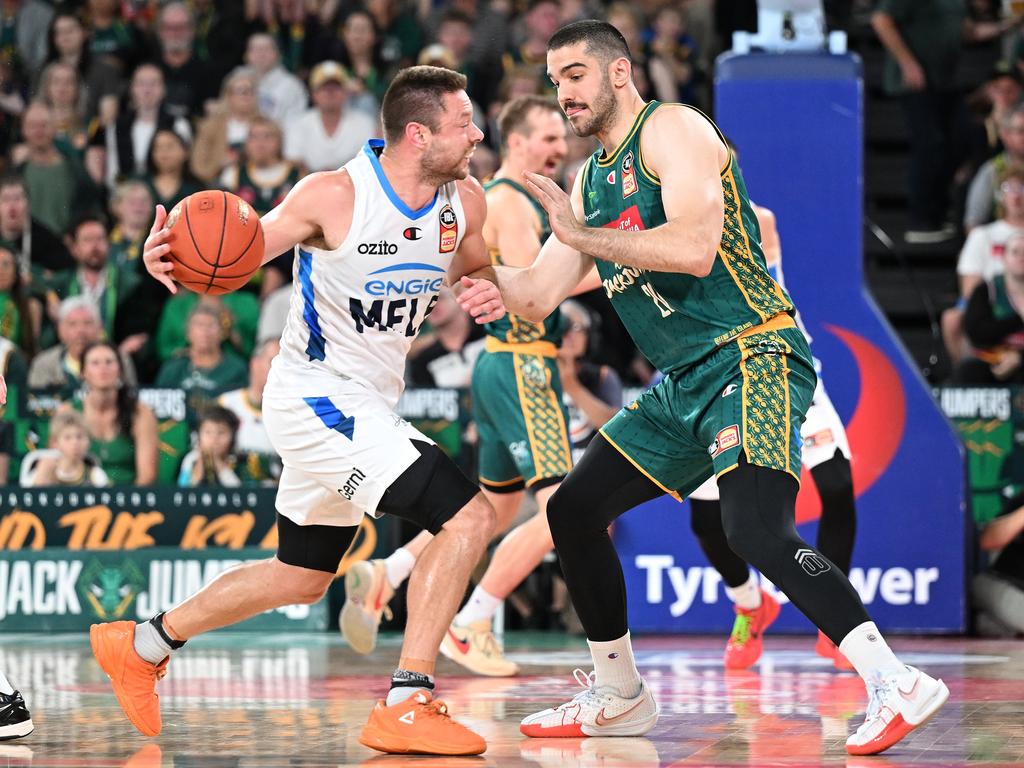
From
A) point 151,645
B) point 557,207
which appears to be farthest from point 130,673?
point 557,207

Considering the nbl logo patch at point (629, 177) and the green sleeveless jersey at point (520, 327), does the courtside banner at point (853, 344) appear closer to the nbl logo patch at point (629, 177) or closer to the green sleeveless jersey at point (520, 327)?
the green sleeveless jersey at point (520, 327)

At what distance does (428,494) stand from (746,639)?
2874 mm

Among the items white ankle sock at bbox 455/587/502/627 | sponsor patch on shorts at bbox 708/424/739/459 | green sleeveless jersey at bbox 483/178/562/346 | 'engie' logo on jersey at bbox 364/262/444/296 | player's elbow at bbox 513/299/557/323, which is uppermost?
'engie' logo on jersey at bbox 364/262/444/296

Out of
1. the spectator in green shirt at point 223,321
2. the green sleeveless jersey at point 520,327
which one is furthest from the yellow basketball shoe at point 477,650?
the spectator in green shirt at point 223,321

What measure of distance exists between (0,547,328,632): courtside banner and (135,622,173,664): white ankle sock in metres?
3.73

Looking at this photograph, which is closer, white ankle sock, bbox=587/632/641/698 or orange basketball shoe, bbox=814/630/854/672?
white ankle sock, bbox=587/632/641/698

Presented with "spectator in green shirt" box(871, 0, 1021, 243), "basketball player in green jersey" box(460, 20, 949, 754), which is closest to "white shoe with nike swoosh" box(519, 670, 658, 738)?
"basketball player in green jersey" box(460, 20, 949, 754)

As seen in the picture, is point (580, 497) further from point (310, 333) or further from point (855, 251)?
point (855, 251)

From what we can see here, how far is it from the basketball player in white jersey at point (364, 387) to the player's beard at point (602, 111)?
418mm

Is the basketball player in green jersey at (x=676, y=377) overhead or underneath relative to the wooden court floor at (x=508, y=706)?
overhead

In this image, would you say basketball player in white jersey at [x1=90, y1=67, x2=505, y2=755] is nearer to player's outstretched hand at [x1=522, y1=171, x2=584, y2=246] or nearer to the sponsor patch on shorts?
player's outstretched hand at [x1=522, y1=171, x2=584, y2=246]

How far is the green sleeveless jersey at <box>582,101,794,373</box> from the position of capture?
5625mm

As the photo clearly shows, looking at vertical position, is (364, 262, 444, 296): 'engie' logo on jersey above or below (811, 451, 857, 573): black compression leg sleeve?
above

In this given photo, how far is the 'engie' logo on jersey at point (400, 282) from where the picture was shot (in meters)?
5.81
